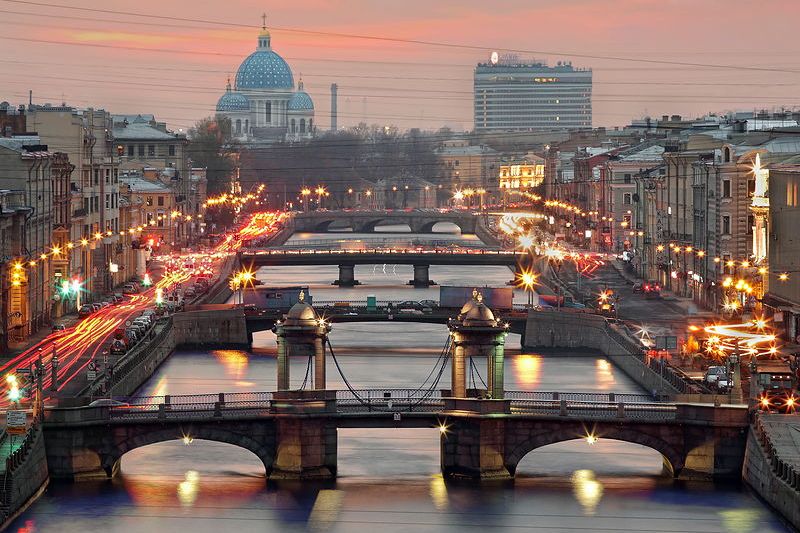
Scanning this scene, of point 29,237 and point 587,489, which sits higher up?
point 29,237

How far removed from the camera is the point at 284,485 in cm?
6619

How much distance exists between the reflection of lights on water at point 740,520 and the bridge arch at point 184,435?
1419 centimetres

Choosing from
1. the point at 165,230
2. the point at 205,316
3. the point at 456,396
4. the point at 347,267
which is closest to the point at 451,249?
the point at 347,267

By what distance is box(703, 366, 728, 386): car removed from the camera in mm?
77875

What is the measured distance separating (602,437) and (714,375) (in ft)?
47.1

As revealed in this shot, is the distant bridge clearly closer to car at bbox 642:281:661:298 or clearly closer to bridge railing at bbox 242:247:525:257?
bridge railing at bbox 242:247:525:257

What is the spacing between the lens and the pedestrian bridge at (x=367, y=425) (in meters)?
65.8

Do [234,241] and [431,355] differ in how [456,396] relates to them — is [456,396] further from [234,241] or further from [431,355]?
[234,241]

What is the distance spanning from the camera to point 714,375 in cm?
7969

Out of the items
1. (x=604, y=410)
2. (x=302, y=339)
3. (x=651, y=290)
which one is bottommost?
(x=604, y=410)

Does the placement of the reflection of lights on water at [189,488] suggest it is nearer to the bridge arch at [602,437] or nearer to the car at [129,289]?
the bridge arch at [602,437]

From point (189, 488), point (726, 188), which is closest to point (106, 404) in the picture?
point (189, 488)

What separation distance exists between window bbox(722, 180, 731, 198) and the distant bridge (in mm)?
37495

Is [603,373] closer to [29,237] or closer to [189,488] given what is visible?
[29,237]
